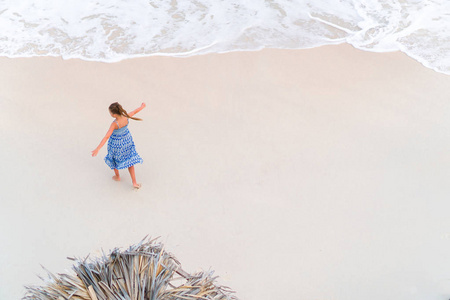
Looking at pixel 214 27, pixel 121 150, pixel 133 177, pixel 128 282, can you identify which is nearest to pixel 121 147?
pixel 121 150

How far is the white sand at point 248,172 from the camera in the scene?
4.14 metres

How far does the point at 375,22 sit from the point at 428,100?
2596mm

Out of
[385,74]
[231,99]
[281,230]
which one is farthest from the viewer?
[385,74]

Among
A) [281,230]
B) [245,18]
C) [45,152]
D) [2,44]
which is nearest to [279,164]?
[281,230]

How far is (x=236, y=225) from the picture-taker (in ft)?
14.6

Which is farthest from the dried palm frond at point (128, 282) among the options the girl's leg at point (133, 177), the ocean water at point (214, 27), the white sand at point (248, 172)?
the ocean water at point (214, 27)

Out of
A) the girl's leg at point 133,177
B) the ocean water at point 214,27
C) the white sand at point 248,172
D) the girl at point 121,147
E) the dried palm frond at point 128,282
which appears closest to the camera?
the dried palm frond at point 128,282

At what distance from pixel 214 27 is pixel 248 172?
12.5 feet

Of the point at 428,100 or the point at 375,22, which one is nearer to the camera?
the point at 428,100

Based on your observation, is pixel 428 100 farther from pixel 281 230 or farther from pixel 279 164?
pixel 281 230

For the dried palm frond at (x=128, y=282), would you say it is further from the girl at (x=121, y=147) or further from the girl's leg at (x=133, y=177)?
the girl's leg at (x=133, y=177)

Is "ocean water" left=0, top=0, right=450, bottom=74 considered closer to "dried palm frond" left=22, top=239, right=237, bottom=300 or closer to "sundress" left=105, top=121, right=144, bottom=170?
"sundress" left=105, top=121, right=144, bottom=170

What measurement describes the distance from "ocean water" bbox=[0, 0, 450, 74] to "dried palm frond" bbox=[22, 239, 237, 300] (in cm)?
502

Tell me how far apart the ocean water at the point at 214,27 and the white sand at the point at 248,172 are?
49 cm
